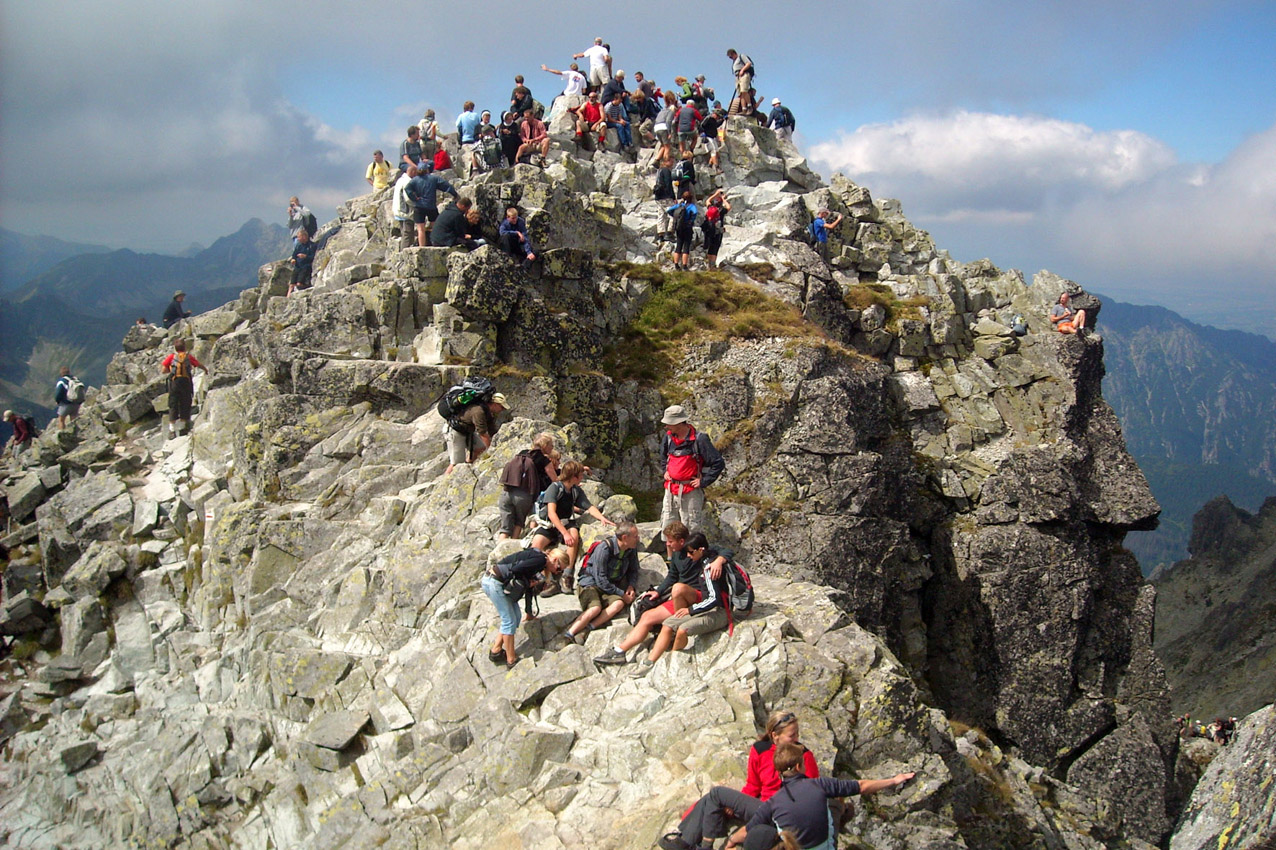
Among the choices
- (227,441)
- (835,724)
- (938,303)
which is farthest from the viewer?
(938,303)

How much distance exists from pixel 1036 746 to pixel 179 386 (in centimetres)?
3945

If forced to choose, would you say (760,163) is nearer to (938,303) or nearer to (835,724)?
(938,303)

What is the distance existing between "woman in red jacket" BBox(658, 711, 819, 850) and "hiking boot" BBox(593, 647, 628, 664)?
13.4ft

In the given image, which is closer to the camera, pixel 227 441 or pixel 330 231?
pixel 227 441

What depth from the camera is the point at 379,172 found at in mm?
44250

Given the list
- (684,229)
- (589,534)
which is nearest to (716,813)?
(589,534)

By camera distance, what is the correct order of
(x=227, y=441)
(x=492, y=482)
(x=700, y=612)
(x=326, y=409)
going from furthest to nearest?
(x=227, y=441), (x=326, y=409), (x=492, y=482), (x=700, y=612)

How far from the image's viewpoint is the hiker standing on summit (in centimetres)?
1673

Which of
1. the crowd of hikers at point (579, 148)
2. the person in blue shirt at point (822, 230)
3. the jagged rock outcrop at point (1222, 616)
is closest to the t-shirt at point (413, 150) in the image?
the crowd of hikers at point (579, 148)

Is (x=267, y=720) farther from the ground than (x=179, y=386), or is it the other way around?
(x=179, y=386)

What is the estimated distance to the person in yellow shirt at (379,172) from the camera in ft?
143

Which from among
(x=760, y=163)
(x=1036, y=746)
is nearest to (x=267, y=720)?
(x=1036, y=746)

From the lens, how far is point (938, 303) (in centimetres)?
3934

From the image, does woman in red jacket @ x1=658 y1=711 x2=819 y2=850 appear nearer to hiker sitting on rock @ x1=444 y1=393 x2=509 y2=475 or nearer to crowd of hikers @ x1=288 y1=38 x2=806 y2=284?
hiker sitting on rock @ x1=444 y1=393 x2=509 y2=475
